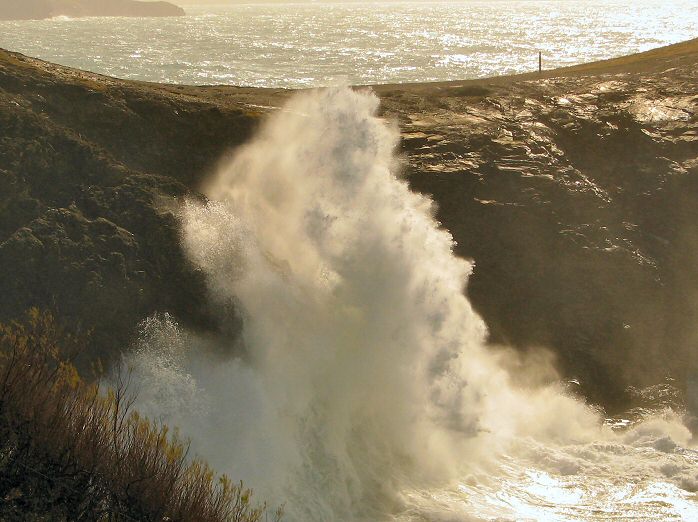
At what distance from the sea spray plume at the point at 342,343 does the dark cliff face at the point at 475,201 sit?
1.25 metres

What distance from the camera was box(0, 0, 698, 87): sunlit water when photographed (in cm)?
8250

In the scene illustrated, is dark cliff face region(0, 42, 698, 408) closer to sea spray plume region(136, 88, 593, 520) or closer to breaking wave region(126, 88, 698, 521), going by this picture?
breaking wave region(126, 88, 698, 521)

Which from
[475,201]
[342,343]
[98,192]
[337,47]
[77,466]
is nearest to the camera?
[77,466]

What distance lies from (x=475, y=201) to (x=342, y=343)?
26.4 feet

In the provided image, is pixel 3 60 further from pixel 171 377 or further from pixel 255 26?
pixel 255 26

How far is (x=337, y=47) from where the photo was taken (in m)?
110

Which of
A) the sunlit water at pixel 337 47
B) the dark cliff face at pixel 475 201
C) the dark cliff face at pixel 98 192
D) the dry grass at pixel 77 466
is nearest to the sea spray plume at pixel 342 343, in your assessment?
the dark cliff face at pixel 98 192

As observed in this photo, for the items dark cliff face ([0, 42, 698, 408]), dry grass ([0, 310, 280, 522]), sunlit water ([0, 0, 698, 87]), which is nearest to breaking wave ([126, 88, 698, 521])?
dark cliff face ([0, 42, 698, 408])

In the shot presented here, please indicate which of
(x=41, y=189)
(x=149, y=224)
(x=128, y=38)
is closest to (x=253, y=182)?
(x=149, y=224)

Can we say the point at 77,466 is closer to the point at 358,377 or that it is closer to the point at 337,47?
the point at 358,377

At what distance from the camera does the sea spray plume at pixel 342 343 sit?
15.7 metres

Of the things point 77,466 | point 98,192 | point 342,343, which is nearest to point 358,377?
point 342,343

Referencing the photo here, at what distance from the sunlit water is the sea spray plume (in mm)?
36263

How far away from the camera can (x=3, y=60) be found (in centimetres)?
2233
